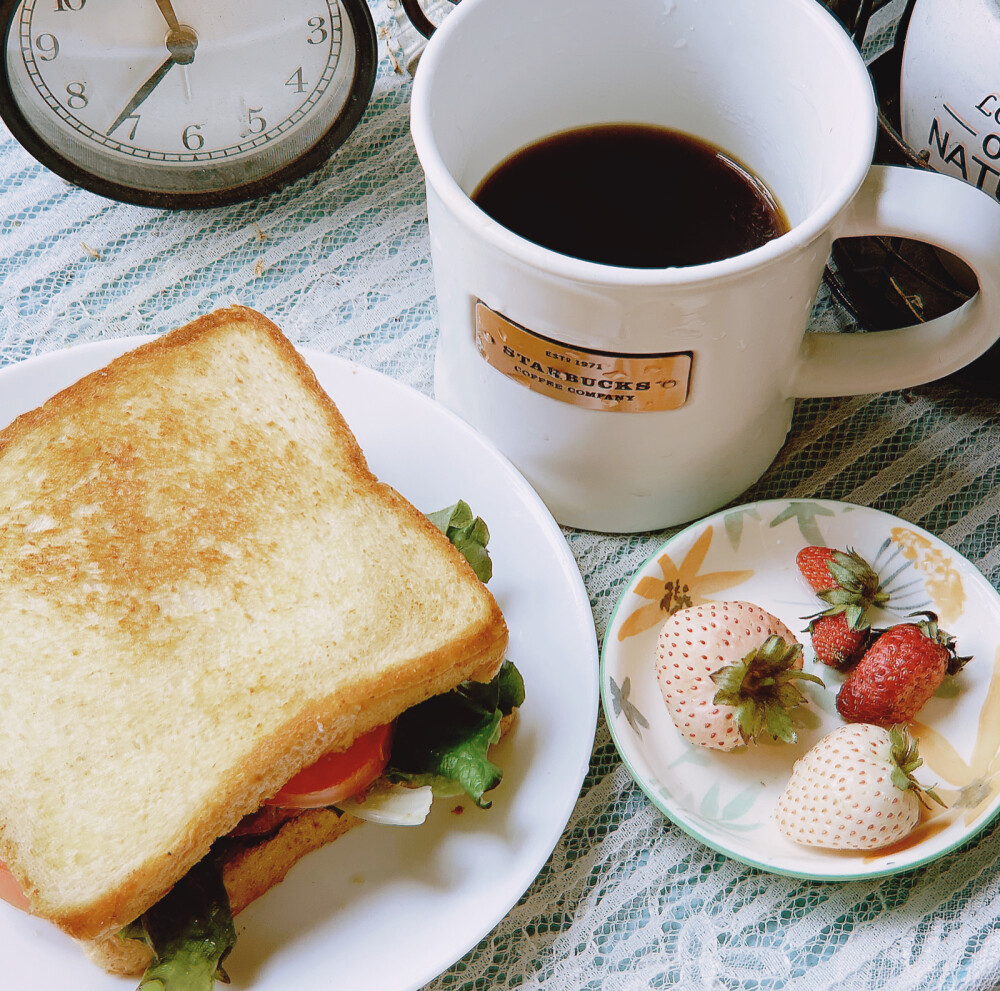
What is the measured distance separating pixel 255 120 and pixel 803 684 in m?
1.02

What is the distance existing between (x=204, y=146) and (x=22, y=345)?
0.37 m

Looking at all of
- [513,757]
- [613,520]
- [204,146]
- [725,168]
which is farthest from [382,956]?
[204,146]

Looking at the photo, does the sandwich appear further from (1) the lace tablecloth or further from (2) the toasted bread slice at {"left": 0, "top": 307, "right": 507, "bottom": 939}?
(1) the lace tablecloth

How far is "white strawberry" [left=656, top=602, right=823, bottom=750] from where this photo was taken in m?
1.16

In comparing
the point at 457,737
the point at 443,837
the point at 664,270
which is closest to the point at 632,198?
the point at 664,270

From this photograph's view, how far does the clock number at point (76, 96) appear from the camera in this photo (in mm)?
1435

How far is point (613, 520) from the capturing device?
1374 millimetres

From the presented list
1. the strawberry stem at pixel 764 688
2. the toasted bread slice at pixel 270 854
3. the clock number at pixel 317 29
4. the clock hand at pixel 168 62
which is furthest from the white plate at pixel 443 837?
the clock number at pixel 317 29

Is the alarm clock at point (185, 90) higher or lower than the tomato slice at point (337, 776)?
higher

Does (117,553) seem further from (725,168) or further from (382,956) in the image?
(725,168)

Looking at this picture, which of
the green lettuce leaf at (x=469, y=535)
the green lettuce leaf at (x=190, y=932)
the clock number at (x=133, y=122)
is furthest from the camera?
the clock number at (x=133, y=122)

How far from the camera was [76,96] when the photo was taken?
1.44 m

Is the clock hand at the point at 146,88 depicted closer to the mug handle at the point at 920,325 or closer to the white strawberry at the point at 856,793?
the mug handle at the point at 920,325

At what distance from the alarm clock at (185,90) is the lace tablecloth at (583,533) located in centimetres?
8
